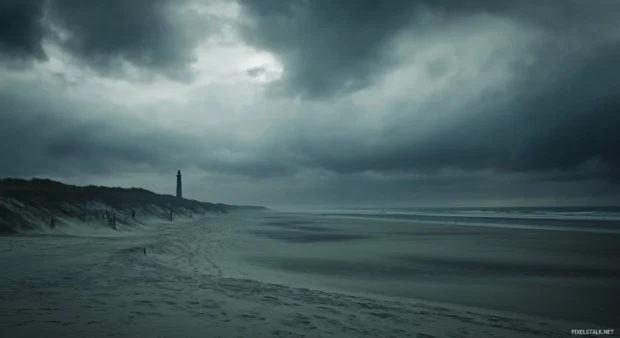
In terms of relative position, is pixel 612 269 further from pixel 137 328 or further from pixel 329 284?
pixel 137 328

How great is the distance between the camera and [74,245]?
18.4 m

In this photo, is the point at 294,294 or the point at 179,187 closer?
the point at 294,294

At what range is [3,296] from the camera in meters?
8.25

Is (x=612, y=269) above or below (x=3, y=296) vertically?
below

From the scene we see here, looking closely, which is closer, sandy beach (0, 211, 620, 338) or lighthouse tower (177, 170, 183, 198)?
sandy beach (0, 211, 620, 338)

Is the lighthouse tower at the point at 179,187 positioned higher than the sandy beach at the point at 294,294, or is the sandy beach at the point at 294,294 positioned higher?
the lighthouse tower at the point at 179,187

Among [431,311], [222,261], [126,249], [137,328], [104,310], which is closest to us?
[137,328]

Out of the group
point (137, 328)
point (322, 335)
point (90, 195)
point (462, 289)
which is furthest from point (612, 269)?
point (90, 195)

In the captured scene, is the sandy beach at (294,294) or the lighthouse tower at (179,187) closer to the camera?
the sandy beach at (294,294)

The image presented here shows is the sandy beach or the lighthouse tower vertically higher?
the lighthouse tower

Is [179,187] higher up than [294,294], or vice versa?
[179,187]

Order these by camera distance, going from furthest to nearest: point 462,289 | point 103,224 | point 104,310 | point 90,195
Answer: point 90,195, point 103,224, point 462,289, point 104,310

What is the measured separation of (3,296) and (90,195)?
134 ft

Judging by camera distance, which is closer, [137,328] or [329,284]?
[137,328]
